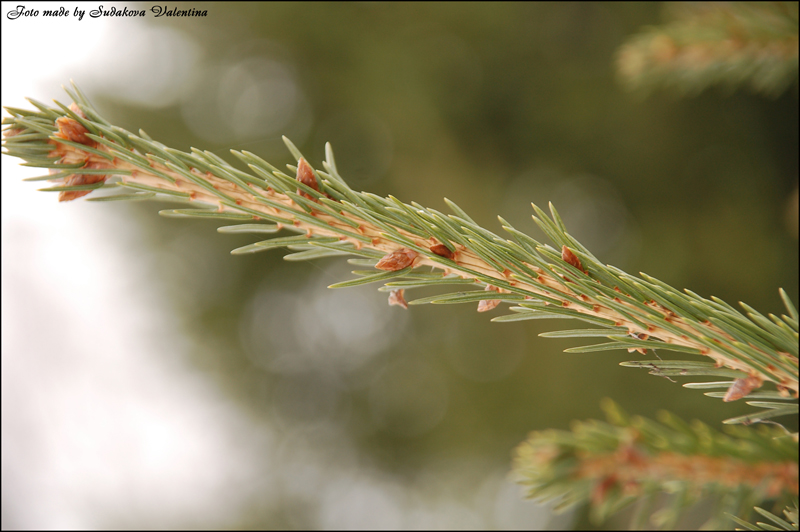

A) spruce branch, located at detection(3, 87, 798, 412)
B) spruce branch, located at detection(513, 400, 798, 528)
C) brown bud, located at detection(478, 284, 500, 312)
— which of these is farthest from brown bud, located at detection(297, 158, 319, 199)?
spruce branch, located at detection(513, 400, 798, 528)

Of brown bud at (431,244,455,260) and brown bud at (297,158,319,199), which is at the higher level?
brown bud at (297,158,319,199)

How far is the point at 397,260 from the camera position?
0.27m

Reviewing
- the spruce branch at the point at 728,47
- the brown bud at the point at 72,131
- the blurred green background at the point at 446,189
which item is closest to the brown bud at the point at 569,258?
the brown bud at the point at 72,131

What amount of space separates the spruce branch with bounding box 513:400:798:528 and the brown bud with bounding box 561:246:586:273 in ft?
0.39

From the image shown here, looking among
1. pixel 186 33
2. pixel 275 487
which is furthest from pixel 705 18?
pixel 275 487

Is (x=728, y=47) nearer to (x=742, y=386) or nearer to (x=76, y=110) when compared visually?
(x=742, y=386)

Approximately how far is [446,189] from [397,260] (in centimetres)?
93

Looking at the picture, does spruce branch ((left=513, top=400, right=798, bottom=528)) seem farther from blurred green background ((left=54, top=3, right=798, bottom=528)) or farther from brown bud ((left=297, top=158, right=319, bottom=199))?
blurred green background ((left=54, top=3, right=798, bottom=528))

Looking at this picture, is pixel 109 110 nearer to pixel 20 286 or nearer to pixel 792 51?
pixel 20 286

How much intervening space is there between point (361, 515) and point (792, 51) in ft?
4.44

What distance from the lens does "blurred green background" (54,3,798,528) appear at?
40.4 inches

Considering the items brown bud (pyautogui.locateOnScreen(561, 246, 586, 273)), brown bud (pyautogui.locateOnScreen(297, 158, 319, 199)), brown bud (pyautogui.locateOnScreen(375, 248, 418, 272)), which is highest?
brown bud (pyautogui.locateOnScreen(297, 158, 319, 199))

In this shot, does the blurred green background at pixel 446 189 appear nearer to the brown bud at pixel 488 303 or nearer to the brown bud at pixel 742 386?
the brown bud at pixel 488 303

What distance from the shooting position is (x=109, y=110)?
1174mm
